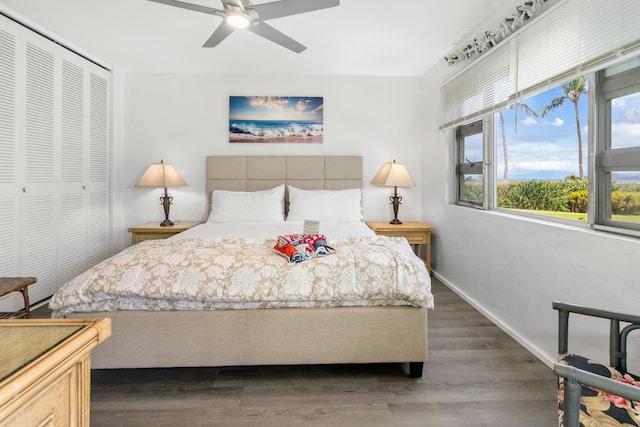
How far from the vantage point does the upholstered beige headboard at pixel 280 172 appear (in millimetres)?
4086

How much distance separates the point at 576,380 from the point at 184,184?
152 inches

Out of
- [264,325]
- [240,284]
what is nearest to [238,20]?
[240,284]

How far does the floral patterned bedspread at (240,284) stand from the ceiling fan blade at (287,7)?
58.8 inches

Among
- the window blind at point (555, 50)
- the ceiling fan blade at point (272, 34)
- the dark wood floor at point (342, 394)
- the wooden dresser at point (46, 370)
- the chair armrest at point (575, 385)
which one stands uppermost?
the ceiling fan blade at point (272, 34)

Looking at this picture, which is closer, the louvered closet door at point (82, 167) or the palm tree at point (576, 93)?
the palm tree at point (576, 93)

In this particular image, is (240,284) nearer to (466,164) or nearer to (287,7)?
(287,7)

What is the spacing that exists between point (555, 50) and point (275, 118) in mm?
2889

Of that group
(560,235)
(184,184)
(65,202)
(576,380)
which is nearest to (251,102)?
(184,184)

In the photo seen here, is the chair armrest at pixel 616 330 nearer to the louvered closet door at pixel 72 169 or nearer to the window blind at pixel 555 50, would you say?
the window blind at pixel 555 50

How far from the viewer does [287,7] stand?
2.08 m

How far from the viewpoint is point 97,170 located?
3797mm

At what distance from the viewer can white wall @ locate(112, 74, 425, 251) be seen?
13.5 ft

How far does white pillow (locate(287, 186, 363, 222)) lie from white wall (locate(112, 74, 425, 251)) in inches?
23.1

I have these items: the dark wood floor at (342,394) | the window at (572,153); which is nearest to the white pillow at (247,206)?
the dark wood floor at (342,394)
